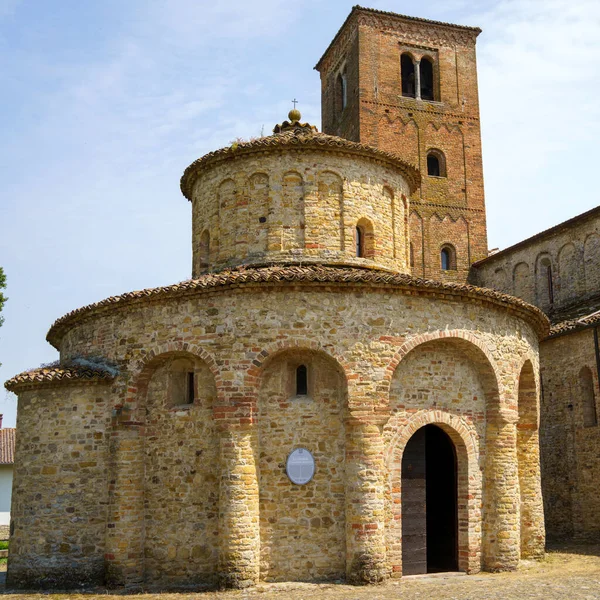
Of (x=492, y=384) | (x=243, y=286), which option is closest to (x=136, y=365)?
(x=243, y=286)

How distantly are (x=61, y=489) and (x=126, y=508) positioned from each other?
1.51 metres

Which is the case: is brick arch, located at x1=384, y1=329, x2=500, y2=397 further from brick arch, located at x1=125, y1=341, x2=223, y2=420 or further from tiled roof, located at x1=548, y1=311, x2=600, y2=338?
tiled roof, located at x1=548, y1=311, x2=600, y2=338

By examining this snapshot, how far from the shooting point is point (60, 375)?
45.7 ft

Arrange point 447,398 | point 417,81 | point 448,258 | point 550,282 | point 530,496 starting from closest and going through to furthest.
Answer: point 447,398, point 530,496, point 550,282, point 448,258, point 417,81

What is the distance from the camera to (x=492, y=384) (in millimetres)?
14172

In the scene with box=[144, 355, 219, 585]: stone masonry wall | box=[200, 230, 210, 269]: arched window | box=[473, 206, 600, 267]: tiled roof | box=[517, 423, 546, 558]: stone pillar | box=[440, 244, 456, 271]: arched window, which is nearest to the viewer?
box=[144, 355, 219, 585]: stone masonry wall

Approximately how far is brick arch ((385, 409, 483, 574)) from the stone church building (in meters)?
0.04

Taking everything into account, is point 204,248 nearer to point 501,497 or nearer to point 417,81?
point 501,497

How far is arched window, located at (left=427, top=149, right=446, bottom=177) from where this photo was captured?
95.1 ft

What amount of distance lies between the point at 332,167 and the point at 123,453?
759 cm

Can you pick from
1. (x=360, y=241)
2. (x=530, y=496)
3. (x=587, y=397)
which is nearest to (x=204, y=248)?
(x=360, y=241)

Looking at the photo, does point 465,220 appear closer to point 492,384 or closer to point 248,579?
point 492,384

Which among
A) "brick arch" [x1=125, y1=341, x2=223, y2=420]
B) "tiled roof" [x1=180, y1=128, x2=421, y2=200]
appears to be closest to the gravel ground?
"brick arch" [x1=125, y1=341, x2=223, y2=420]

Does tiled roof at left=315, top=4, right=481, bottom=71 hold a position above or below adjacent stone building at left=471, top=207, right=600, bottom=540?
above
